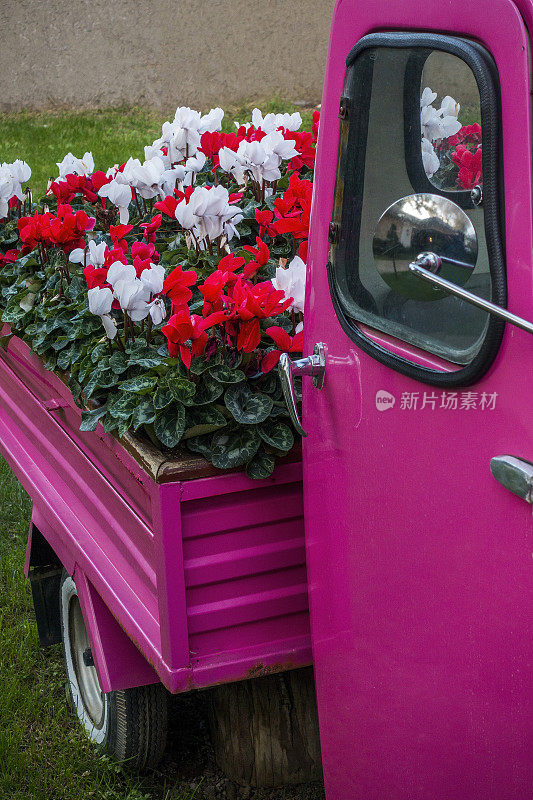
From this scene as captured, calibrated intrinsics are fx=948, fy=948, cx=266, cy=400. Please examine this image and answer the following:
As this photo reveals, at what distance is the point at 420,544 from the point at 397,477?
0.35ft

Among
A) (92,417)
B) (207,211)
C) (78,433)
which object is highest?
(207,211)

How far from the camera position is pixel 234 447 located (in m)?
1.84

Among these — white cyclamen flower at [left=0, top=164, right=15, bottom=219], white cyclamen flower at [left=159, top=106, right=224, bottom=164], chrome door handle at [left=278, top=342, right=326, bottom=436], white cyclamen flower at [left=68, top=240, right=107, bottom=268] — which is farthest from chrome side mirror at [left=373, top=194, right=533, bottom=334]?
white cyclamen flower at [left=0, top=164, right=15, bottom=219]

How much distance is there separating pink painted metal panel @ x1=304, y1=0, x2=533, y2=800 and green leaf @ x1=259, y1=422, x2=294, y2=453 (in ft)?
0.38

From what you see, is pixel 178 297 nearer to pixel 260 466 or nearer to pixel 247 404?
pixel 247 404

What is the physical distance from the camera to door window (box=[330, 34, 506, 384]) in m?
1.24

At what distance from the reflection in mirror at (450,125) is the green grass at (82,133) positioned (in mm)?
7505

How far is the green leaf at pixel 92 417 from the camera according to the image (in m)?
2.09

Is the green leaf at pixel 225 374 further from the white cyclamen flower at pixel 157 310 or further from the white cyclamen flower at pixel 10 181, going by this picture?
the white cyclamen flower at pixel 10 181

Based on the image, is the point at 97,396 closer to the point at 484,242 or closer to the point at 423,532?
the point at 423,532

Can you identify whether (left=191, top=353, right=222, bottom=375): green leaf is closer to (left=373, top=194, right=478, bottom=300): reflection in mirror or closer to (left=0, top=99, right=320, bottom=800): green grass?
(left=373, top=194, right=478, bottom=300): reflection in mirror

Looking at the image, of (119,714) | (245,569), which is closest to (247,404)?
(245,569)

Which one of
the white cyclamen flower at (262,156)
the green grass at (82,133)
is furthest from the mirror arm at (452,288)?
the green grass at (82,133)

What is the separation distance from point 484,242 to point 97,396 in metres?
1.14
